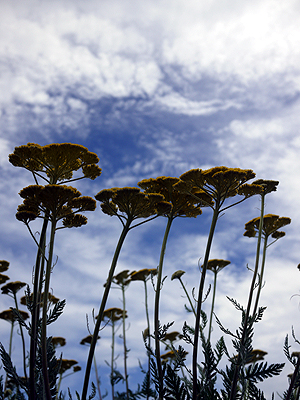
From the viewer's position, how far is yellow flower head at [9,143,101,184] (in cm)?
606

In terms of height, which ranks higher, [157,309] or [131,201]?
[131,201]

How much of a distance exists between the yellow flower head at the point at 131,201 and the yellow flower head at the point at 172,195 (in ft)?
2.27

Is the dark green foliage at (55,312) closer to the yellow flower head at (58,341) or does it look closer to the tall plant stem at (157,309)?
the tall plant stem at (157,309)

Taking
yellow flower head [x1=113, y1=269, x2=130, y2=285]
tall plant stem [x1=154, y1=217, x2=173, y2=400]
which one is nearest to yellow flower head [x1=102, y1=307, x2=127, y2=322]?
yellow flower head [x1=113, y1=269, x2=130, y2=285]

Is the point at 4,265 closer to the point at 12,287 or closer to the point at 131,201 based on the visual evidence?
the point at 12,287

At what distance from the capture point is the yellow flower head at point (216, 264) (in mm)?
8898

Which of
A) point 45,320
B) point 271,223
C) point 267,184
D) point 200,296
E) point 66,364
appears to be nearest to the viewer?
point 45,320

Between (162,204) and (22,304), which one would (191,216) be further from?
(22,304)

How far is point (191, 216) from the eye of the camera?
738 centimetres

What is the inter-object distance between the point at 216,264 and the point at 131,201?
3939 mm

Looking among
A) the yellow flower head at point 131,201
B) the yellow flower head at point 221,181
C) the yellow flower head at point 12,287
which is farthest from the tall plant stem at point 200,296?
the yellow flower head at point 12,287

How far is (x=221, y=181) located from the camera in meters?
5.91

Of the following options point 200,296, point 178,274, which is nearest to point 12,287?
point 178,274

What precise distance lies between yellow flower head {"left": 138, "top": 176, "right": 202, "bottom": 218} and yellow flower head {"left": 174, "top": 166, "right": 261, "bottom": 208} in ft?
1.73
